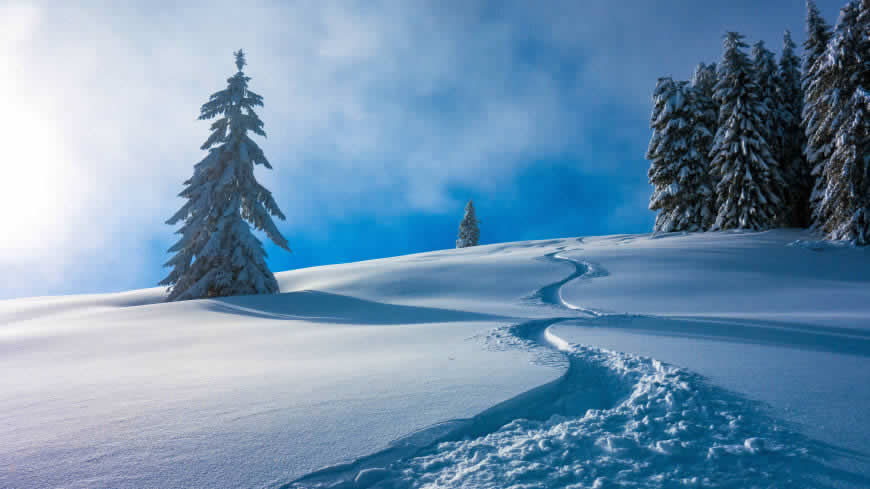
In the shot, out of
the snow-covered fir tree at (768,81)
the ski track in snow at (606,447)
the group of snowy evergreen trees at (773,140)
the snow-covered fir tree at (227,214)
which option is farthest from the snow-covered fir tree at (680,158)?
the ski track in snow at (606,447)

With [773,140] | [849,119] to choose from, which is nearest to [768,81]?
[773,140]

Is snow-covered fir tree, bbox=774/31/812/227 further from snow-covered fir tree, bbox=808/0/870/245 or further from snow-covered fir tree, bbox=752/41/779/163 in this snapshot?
snow-covered fir tree, bbox=808/0/870/245

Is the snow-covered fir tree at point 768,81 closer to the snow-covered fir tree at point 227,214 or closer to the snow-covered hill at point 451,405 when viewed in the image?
the snow-covered hill at point 451,405

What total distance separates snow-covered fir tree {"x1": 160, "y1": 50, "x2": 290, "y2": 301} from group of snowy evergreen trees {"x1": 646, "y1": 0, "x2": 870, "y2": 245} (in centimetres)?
2134

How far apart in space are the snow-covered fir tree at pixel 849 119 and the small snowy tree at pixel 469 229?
27.6 metres

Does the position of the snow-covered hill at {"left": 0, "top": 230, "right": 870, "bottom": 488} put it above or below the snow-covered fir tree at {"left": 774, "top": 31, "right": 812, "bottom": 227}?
below

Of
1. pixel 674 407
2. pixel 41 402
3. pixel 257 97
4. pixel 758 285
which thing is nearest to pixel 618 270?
pixel 758 285

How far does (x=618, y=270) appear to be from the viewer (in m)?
11.9

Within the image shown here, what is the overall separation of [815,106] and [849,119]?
4.09 m

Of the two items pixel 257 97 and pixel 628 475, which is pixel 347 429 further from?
pixel 257 97

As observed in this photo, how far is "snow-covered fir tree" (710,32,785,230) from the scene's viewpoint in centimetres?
2112

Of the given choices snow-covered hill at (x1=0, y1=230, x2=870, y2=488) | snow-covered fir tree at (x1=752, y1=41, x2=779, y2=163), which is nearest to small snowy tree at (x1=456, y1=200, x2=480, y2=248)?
snow-covered fir tree at (x1=752, y1=41, x2=779, y2=163)

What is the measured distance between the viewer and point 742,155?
70.9ft

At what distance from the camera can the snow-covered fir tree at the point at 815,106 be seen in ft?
56.5
